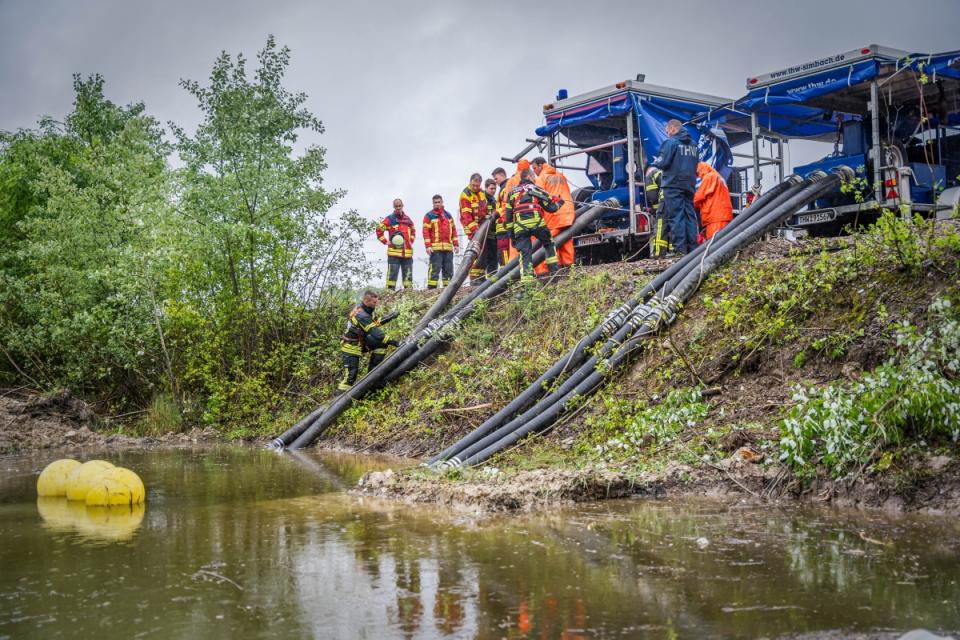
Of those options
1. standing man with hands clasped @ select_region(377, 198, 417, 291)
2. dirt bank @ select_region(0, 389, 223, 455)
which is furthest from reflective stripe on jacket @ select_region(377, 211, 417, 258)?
dirt bank @ select_region(0, 389, 223, 455)

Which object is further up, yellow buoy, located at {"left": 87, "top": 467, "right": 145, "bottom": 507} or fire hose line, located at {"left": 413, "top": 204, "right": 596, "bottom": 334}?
fire hose line, located at {"left": 413, "top": 204, "right": 596, "bottom": 334}

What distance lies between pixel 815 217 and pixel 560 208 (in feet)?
12.9

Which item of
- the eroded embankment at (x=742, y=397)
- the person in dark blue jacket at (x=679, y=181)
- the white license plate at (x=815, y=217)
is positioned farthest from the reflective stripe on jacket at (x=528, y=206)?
the white license plate at (x=815, y=217)

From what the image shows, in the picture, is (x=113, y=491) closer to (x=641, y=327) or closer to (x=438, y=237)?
(x=641, y=327)

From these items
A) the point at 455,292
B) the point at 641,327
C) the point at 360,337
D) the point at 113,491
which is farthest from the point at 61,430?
the point at 641,327

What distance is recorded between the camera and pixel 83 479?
7781mm

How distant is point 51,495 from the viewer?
26.8 ft

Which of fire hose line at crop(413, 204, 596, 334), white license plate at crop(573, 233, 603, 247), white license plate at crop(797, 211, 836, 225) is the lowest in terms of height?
fire hose line at crop(413, 204, 596, 334)

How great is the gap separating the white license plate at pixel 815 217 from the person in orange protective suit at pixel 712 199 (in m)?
1.05

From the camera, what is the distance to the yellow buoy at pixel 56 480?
812 cm

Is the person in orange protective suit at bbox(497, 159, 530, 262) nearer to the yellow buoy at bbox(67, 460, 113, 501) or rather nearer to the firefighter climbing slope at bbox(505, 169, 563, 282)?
the firefighter climbing slope at bbox(505, 169, 563, 282)

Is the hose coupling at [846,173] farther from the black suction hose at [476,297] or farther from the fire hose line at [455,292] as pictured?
the fire hose line at [455,292]

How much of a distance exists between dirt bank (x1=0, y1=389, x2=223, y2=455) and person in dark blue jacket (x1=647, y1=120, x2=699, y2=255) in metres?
8.17

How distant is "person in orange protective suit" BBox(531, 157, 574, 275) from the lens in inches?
550
